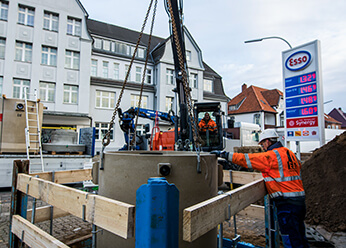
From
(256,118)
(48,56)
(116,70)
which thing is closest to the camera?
(48,56)

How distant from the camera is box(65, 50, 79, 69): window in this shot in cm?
2002

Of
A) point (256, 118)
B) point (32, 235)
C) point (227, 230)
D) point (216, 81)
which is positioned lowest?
point (227, 230)

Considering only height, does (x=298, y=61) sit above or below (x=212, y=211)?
above

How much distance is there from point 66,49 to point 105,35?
460cm

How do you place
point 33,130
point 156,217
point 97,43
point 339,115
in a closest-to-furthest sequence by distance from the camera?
point 156,217 < point 33,130 < point 97,43 < point 339,115

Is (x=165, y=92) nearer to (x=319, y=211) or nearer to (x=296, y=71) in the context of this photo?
(x=296, y=71)

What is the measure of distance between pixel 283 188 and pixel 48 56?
20815mm

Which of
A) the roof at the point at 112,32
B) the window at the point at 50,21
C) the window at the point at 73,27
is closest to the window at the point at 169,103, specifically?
the roof at the point at 112,32

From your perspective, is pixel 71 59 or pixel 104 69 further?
pixel 104 69

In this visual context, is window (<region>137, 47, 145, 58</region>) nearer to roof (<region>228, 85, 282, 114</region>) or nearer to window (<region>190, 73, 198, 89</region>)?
window (<region>190, 73, 198, 89</region>)

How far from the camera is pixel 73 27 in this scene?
2042 centimetres

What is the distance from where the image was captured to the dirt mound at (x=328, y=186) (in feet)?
14.9

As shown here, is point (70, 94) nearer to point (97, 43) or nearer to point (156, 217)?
point (97, 43)

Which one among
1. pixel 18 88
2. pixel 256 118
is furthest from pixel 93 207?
pixel 256 118
